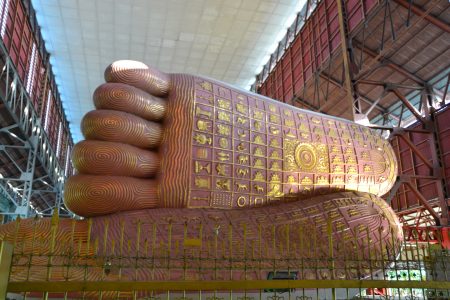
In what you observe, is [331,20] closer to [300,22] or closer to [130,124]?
[300,22]

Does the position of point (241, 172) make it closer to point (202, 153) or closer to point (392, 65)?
point (202, 153)

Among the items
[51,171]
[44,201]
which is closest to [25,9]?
[51,171]

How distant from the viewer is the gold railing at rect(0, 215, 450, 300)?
117 inches

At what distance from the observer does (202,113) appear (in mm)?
5930

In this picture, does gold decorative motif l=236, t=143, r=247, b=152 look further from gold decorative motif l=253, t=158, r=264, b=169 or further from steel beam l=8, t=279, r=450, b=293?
steel beam l=8, t=279, r=450, b=293

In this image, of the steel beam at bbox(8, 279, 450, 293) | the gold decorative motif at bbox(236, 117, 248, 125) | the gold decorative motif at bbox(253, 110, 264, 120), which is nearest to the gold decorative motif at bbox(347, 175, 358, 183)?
the gold decorative motif at bbox(253, 110, 264, 120)

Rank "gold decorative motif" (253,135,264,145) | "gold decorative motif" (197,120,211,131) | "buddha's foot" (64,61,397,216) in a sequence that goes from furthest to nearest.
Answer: "gold decorative motif" (253,135,264,145)
"gold decorative motif" (197,120,211,131)
"buddha's foot" (64,61,397,216)

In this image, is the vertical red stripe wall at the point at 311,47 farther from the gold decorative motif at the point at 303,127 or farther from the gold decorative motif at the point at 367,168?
the gold decorative motif at the point at 303,127

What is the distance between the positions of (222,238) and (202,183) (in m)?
0.90

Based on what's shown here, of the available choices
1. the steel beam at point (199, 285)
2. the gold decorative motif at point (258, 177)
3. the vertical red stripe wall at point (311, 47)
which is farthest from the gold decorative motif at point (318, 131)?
the vertical red stripe wall at point (311, 47)

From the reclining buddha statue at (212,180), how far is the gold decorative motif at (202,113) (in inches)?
0.9

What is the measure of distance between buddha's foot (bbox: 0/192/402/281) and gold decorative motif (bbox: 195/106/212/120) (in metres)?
1.35

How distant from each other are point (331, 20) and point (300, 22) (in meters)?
1.98

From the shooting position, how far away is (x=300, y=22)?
15586mm
